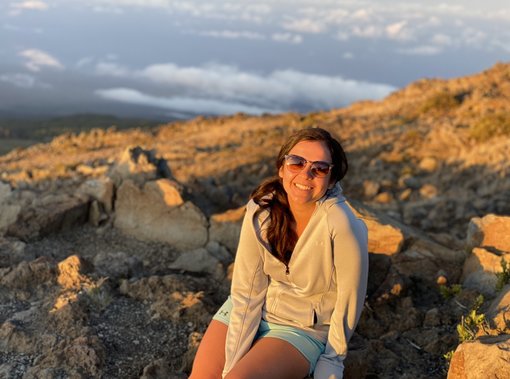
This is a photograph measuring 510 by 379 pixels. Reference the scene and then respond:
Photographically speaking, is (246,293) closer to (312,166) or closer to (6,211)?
(312,166)

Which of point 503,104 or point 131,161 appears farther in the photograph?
point 503,104

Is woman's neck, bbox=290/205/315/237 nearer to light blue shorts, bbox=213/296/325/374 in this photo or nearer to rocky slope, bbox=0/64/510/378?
light blue shorts, bbox=213/296/325/374

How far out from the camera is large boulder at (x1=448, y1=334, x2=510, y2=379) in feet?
10.6

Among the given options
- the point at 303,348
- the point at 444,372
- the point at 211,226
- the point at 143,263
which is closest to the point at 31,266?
the point at 143,263

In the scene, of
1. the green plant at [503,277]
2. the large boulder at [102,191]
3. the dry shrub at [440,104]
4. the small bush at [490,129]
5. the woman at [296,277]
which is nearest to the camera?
the woman at [296,277]

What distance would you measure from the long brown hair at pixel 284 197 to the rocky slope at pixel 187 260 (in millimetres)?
1237

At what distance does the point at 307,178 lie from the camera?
3.50m

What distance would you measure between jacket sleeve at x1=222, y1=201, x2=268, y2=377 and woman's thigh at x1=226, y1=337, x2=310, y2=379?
0.44ft

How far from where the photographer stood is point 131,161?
8.80 m

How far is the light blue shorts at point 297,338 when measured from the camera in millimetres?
3572

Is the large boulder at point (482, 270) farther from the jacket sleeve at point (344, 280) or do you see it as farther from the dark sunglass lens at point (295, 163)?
the dark sunglass lens at point (295, 163)

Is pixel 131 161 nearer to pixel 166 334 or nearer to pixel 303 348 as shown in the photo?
pixel 166 334

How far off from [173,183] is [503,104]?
619 inches

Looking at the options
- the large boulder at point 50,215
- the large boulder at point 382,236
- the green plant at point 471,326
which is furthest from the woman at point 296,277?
the large boulder at point 50,215
